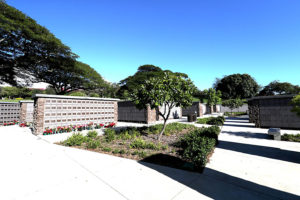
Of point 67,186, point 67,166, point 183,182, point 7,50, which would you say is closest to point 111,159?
point 67,166

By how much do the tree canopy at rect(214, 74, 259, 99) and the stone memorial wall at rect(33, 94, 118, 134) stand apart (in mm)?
55145

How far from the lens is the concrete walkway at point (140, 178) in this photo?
10.1ft

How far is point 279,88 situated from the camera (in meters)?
55.6

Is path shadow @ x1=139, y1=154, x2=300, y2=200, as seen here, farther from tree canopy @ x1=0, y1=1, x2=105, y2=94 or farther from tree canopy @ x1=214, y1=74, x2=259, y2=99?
tree canopy @ x1=214, y1=74, x2=259, y2=99

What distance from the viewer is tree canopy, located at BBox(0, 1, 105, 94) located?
16281mm

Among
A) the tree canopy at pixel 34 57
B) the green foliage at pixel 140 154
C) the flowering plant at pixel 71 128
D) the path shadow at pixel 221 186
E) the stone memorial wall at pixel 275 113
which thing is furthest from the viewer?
the tree canopy at pixel 34 57

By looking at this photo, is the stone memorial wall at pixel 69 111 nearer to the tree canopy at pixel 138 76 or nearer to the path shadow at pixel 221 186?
the path shadow at pixel 221 186

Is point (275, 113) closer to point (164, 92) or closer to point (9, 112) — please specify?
point (164, 92)

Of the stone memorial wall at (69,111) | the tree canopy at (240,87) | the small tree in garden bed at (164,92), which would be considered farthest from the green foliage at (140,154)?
the tree canopy at (240,87)

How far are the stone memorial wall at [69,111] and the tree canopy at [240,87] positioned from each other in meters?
55.1

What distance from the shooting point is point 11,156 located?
5598 mm

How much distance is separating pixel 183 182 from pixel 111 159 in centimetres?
302

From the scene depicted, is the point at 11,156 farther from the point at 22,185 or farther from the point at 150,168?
the point at 150,168

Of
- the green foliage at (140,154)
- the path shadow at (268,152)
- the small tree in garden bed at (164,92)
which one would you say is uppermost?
the small tree in garden bed at (164,92)
